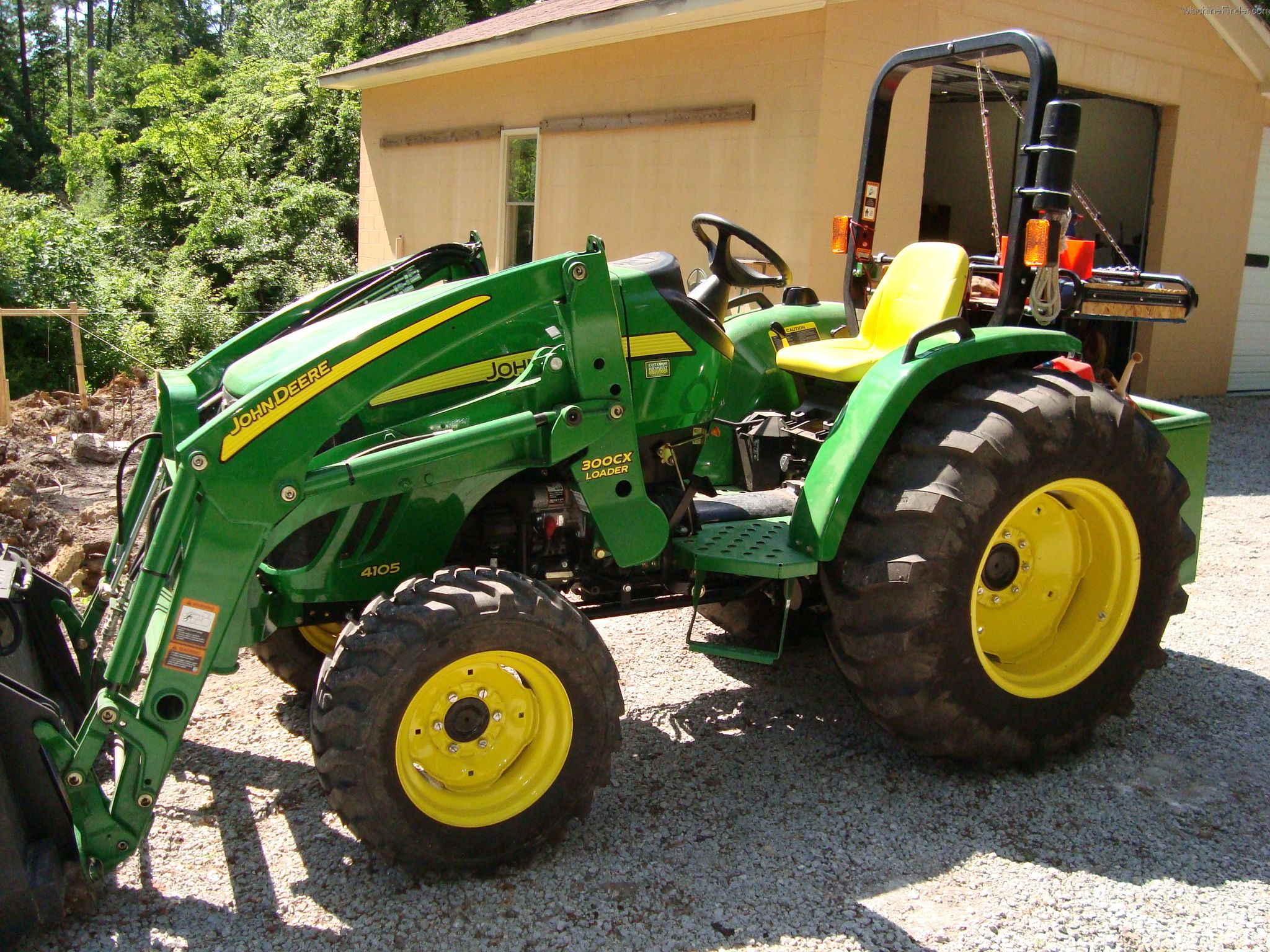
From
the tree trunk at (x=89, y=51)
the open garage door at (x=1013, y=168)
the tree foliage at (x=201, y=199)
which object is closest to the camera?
the open garage door at (x=1013, y=168)

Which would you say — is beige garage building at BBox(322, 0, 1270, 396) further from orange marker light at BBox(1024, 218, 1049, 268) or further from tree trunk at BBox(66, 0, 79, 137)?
tree trunk at BBox(66, 0, 79, 137)

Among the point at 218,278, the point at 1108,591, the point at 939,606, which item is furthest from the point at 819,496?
the point at 218,278

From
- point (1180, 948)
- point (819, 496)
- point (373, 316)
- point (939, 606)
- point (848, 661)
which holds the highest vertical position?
point (373, 316)

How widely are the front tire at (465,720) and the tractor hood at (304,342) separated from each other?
82cm

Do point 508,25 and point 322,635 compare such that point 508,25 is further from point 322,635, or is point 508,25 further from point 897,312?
point 322,635

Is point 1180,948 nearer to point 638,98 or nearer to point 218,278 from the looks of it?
point 638,98

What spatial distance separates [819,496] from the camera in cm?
338

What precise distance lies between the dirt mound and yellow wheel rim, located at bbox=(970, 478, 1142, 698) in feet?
12.9

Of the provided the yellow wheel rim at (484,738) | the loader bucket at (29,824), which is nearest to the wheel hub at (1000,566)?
the yellow wheel rim at (484,738)

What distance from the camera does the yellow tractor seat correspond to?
3.91m

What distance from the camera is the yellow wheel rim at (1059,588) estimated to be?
3682 millimetres

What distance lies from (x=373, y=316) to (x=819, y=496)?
149cm

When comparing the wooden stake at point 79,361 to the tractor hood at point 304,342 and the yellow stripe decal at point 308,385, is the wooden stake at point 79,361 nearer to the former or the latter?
the tractor hood at point 304,342

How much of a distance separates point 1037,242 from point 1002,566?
108 cm
